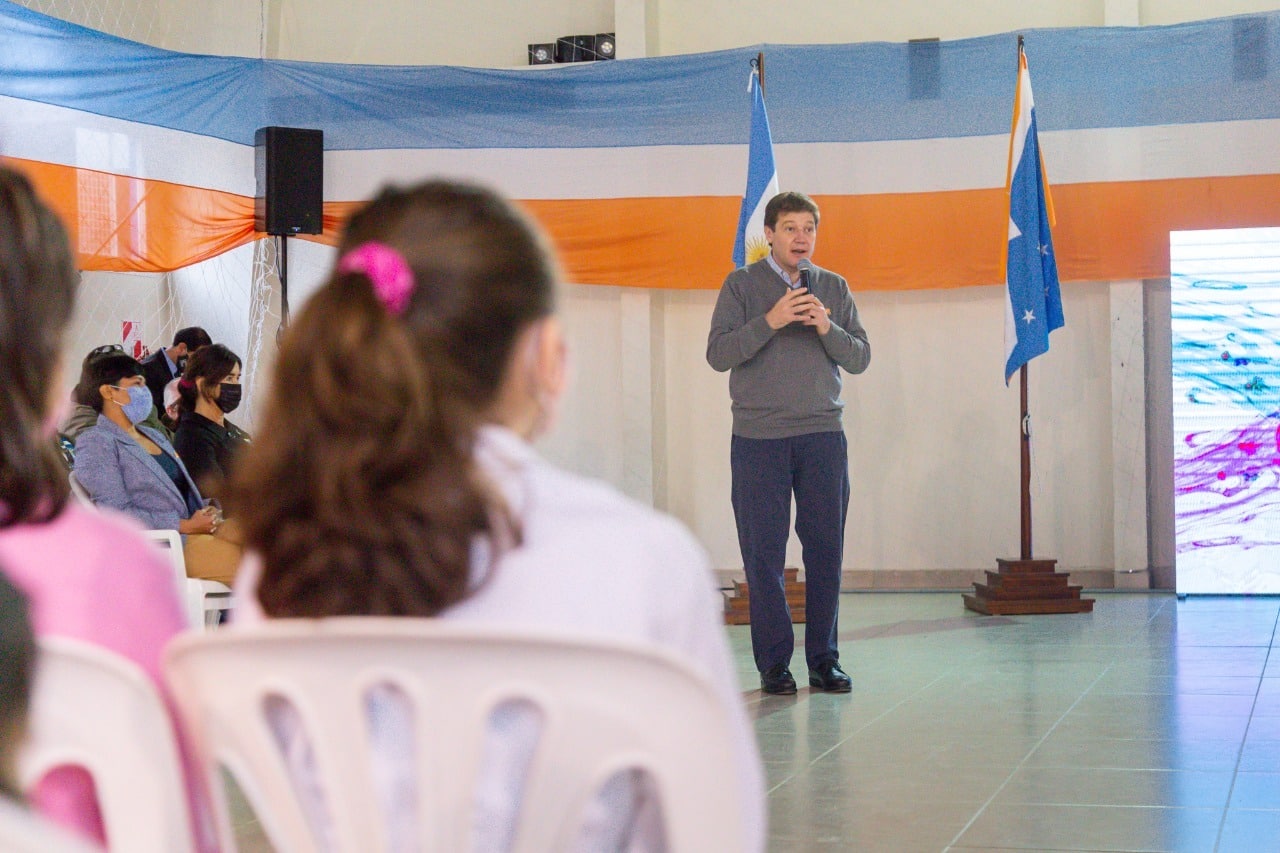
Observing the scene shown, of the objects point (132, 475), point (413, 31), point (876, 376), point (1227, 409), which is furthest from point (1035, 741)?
point (413, 31)

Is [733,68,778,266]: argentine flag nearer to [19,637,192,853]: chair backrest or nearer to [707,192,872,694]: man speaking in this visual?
[707,192,872,694]: man speaking

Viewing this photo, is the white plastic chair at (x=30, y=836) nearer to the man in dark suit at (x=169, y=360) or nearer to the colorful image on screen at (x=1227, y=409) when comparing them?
the man in dark suit at (x=169, y=360)

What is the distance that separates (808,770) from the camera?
10.5 ft

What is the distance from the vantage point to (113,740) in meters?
0.94

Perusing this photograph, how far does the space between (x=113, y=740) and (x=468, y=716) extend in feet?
0.79

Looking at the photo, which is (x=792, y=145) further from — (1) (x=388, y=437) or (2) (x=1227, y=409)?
(1) (x=388, y=437)

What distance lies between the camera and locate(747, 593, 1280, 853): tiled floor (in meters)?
2.68

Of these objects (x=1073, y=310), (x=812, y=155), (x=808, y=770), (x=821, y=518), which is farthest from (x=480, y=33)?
(x=808, y=770)

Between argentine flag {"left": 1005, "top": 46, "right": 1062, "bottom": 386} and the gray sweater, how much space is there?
2.00m

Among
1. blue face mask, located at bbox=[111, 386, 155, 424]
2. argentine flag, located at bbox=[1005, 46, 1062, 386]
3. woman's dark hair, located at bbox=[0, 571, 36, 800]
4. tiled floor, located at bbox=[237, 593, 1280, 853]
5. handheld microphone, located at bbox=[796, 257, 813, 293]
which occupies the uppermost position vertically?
argentine flag, located at bbox=[1005, 46, 1062, 386]

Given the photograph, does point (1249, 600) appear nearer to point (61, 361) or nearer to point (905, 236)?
point (905, 236)

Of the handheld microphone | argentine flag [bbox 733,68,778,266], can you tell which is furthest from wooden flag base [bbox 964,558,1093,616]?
the handheld microphone

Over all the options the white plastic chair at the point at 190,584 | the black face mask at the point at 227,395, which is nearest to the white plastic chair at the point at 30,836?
the white plastic chair at the point at 190,584

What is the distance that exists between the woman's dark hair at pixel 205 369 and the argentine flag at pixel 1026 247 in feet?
10.3
